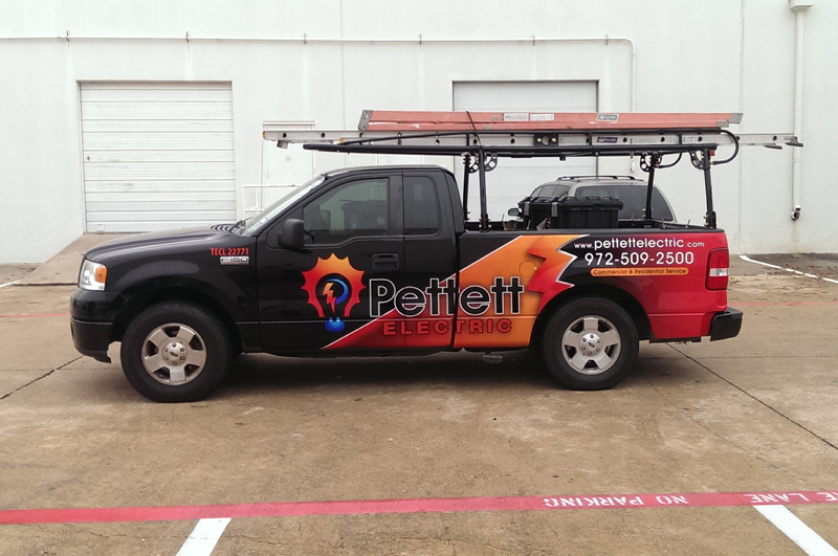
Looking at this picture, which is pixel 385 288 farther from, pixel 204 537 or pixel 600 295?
pixel 204 537

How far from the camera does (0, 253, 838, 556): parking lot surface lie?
3.88 m

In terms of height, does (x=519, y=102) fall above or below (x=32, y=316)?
above

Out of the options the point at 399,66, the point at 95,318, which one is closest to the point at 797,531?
the point at 95,318

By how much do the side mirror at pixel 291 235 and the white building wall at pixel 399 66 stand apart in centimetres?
1047

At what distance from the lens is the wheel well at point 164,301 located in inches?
245

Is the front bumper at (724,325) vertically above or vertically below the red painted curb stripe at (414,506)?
above

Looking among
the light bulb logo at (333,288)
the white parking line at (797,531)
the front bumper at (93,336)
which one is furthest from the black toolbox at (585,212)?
the front bumper at (93,336)

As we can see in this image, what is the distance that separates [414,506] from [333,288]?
2.41 metres

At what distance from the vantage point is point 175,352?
20.1 ft

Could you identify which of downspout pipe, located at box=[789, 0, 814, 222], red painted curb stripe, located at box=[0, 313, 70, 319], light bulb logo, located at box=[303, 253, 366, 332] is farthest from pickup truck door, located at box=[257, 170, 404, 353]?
downspout pipe, located at box=[789, 0, 814, 222]

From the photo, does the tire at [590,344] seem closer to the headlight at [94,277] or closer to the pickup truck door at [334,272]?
the pickup truck door at [334,272]

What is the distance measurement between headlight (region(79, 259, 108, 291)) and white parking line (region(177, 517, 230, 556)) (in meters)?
2.74

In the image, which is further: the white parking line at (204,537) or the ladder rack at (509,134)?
the ladder rack at (509,134)

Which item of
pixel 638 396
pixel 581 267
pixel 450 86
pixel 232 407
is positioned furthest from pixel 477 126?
pixel 450 86
